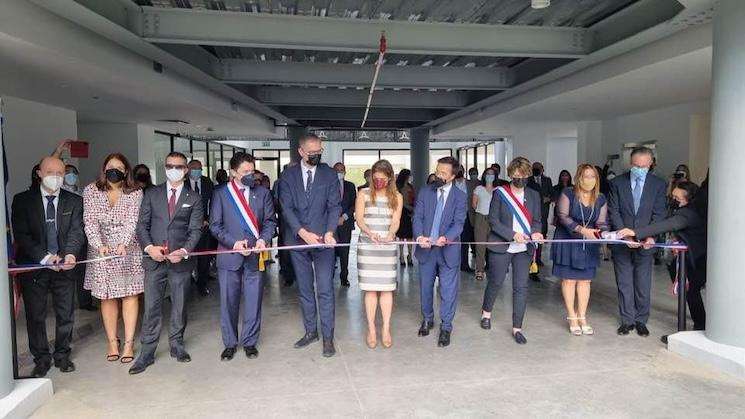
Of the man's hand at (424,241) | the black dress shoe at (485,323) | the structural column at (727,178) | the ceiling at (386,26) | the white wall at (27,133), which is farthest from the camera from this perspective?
the white wall at (27,133)

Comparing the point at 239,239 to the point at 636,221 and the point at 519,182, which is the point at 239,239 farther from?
the point at 636,221

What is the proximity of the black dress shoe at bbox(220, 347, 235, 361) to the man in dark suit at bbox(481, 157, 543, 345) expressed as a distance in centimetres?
249

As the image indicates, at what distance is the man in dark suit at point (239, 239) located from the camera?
4.51m

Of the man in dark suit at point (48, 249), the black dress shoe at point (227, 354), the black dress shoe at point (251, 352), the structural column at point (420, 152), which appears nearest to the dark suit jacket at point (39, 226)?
the man in dark suit at point (48, 249)

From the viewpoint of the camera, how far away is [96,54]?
18.7 ft

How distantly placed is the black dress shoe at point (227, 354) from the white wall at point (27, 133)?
4689 mm

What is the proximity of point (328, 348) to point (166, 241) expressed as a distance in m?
1.62

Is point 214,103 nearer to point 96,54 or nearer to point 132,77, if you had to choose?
point 132,77

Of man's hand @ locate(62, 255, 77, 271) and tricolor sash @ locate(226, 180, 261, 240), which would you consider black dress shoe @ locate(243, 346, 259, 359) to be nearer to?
tricolor sash @ locate(226, 180, 261, 240)

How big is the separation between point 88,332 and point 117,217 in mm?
1727

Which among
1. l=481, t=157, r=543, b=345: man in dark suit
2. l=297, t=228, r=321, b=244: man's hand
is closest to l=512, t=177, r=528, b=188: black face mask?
l=481, t=157, r=543, b=345: man in dark suit

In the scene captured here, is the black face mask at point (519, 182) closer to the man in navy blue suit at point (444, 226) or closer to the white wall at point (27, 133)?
the man in navy blue suit at point (444, 226)

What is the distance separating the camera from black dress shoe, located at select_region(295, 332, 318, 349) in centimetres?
489

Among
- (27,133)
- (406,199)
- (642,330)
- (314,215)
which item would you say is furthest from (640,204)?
(27,133)
